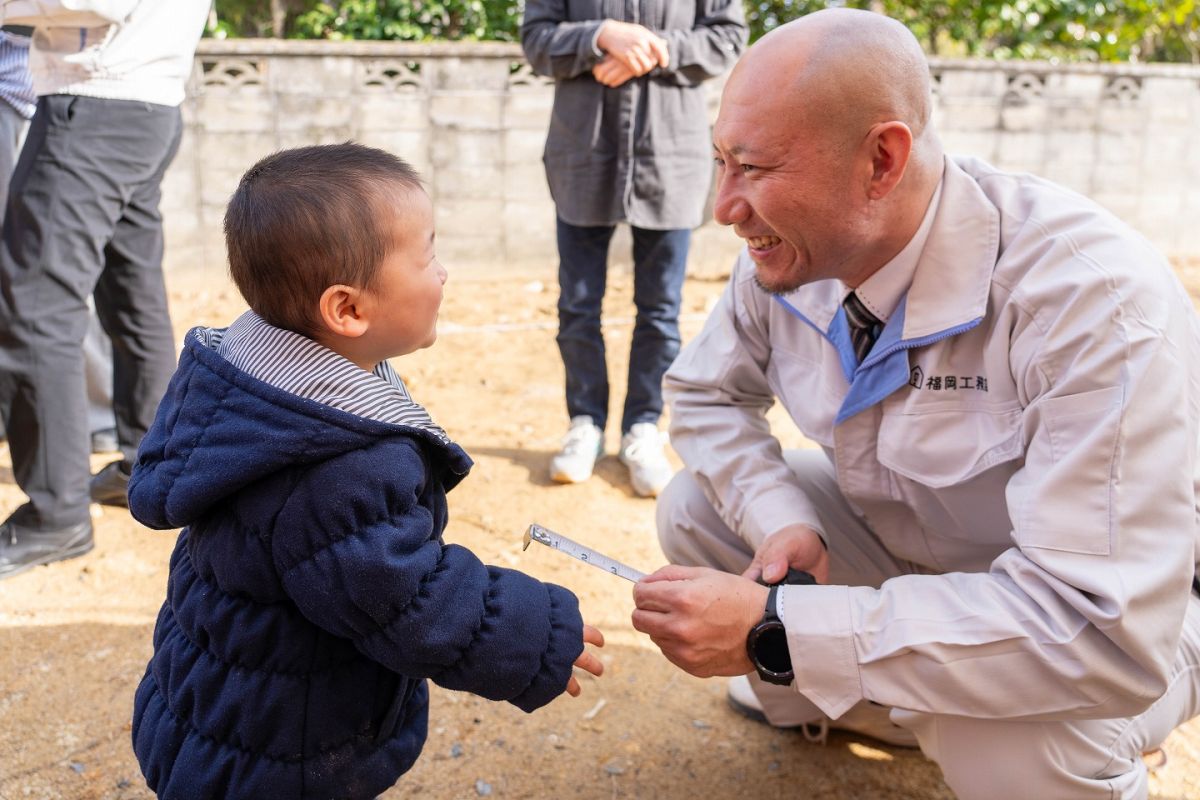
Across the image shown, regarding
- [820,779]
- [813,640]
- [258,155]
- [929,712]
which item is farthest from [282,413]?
[258,155]

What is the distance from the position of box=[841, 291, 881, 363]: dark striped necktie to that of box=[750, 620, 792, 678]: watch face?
0.64m

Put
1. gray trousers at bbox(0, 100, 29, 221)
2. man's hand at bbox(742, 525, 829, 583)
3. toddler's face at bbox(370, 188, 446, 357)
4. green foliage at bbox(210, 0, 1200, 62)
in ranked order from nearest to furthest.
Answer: toddler's face at bbox(370, 188, 446, 357) → man's hand at bbox(742, 525, 829, 583) → gray trousers at bbox(0, 100, 29, 221) → green foliage at bbox(210, 0, 1200, 62)

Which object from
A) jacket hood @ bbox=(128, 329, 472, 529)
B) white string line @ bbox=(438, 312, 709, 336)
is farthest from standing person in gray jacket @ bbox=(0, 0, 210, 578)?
white string line @ bbox=(438, 312, 709, 336)

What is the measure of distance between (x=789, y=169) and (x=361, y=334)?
93 centimetres

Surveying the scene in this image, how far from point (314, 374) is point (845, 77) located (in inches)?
45.0

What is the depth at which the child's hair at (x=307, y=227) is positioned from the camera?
1667mm

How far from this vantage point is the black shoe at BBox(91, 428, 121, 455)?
14.9ft

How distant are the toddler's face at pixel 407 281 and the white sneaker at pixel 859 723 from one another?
1436 millimetres

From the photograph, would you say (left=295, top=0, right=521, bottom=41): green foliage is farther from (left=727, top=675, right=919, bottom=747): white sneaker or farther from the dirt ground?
(left=727, top=675, right=919, bottom=747): white sneaker

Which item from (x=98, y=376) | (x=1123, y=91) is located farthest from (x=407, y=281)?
(x=1123, y=91)

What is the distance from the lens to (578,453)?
170 inches

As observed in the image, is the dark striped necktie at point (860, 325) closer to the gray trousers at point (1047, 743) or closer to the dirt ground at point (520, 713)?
the gray trousers at point (1047, 743)

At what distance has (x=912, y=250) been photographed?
7.57 feet

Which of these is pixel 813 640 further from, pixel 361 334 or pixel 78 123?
pixel 78 123
